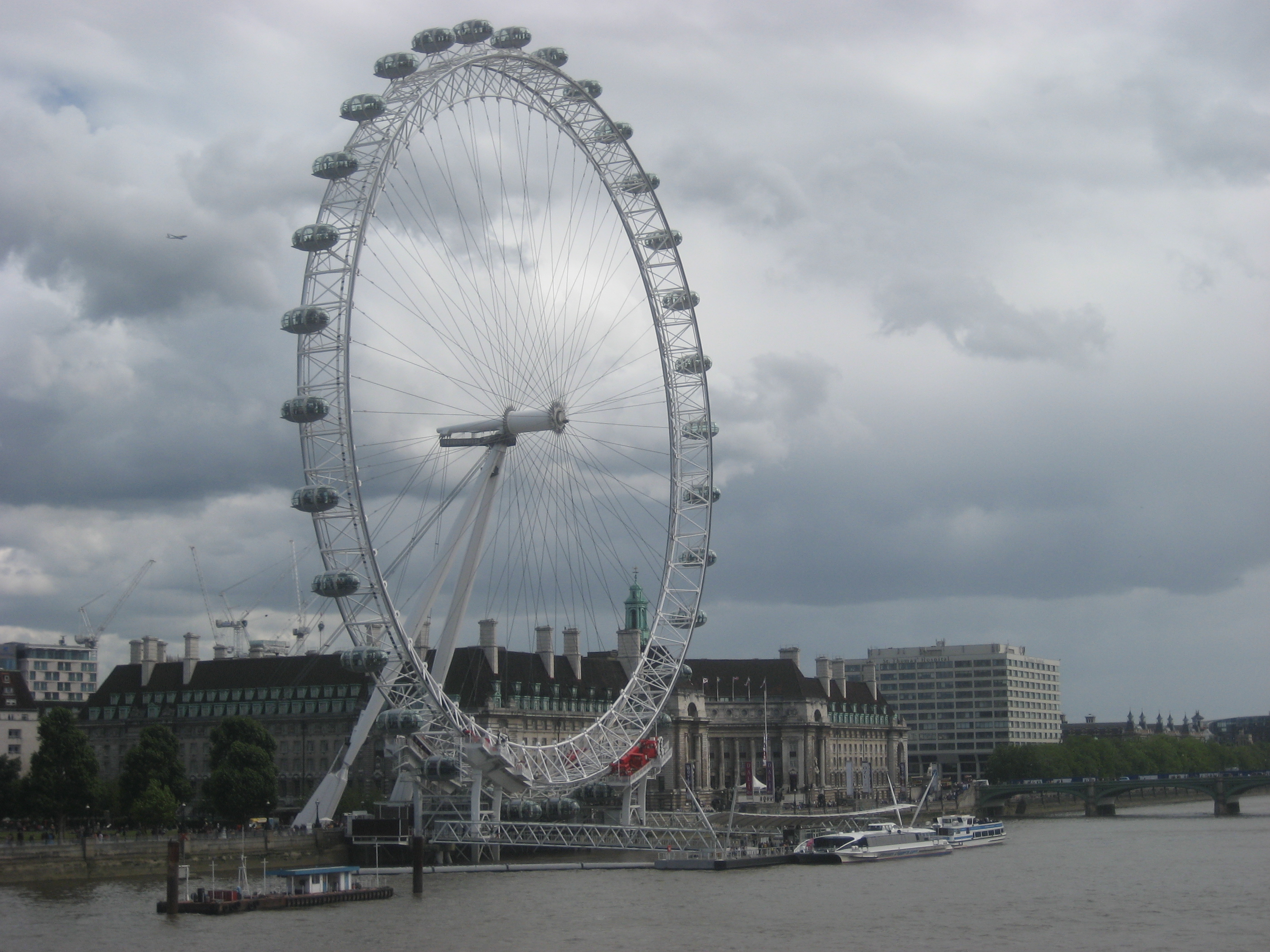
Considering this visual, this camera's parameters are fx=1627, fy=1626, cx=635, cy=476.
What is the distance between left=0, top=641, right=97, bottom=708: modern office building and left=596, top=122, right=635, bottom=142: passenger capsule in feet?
340

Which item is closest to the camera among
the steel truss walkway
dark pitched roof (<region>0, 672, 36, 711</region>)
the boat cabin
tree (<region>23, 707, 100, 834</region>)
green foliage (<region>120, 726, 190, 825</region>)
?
the boat cabin

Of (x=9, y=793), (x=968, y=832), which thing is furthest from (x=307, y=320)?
(x=968, y=832)

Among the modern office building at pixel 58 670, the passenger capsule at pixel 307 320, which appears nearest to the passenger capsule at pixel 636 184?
the passenger capsule at pixel 307 320

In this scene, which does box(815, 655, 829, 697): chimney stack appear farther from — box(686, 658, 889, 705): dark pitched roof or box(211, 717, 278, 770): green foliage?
box(211, 717, 278, 770): green foliage

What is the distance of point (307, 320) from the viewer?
6475 centimetres

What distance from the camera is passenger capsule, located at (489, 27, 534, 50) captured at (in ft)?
229

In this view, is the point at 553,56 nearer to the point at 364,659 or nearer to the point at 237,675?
the point at 364,659

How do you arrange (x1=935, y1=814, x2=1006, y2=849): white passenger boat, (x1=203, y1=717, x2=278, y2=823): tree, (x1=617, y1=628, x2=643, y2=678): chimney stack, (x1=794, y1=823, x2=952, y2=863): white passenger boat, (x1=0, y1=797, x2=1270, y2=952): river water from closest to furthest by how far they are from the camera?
(x1=0, y1=797, x2=1270, y2=952): river water
(x1=794, y1=823, x2=952, y2=863): white passenger boat
(x1=203, y1=717, x2=278, y2=823): tree
(x1=935, y1=814, x2=1006, y2=849): white passenger boat
(x1=617, y1=628, x2=643, y2=678): chimney stack

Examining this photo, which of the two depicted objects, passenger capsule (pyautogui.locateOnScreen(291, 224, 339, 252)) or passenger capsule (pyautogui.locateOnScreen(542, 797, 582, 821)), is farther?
passenger capsule (pyautogui.locateOnScreen(542, 797, 582, 821))

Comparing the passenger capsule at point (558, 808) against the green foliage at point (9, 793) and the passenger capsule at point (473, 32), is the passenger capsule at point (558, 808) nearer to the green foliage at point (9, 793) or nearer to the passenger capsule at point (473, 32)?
the green foliage at point (9, 793)

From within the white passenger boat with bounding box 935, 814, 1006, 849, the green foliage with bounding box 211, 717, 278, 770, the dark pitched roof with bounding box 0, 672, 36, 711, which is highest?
the dark pitched roof with bounding box 0, 672, 36, 711

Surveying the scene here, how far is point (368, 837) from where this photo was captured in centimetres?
7788

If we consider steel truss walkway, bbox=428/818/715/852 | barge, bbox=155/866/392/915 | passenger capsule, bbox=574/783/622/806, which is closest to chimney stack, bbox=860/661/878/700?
steel truss walkway, bbox=428/818/715/852

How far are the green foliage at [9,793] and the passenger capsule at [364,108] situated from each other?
138ft
